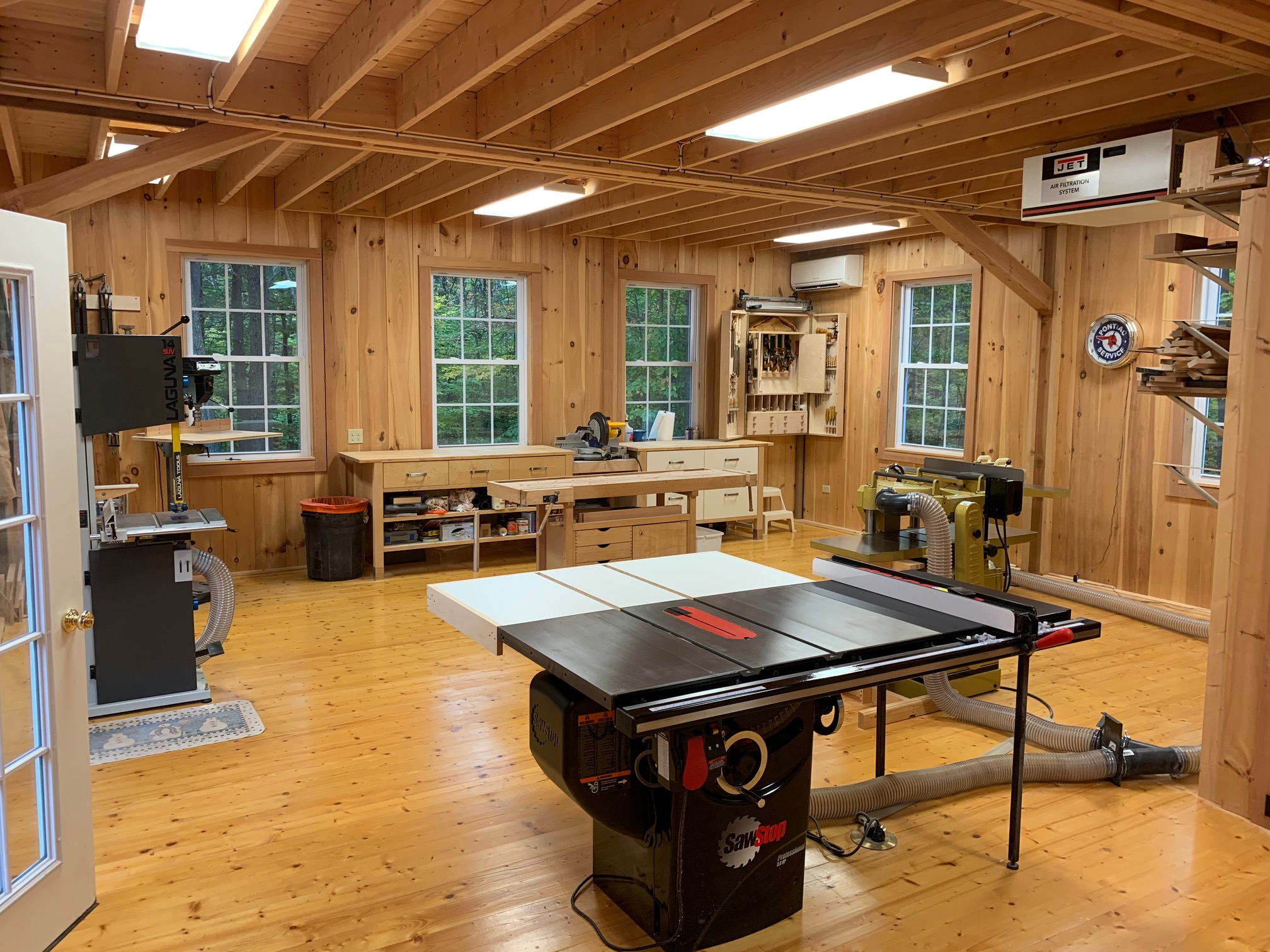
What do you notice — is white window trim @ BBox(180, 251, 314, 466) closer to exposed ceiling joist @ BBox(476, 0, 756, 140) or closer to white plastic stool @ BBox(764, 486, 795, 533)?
exposed ceiling joist @ BBox(476, 0, 756, 140)

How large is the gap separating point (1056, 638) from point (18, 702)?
9.06ft

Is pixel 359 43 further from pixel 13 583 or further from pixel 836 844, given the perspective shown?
pixel 836 844

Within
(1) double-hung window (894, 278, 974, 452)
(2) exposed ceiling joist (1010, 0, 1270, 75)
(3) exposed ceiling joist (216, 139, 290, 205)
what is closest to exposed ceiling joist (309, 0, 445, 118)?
(3) exposed ceiling joist (216, 139, 290, 205)

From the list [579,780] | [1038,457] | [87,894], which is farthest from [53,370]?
[1038,457]

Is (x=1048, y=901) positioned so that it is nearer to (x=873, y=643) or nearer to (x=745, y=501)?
(x=873, y=643)

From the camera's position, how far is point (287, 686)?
4605 millimetres

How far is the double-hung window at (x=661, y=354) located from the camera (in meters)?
8.59

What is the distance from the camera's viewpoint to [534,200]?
20.3 ft

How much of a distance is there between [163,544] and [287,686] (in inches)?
35.7

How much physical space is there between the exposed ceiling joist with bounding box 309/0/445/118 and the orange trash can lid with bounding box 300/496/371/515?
323 centimetres

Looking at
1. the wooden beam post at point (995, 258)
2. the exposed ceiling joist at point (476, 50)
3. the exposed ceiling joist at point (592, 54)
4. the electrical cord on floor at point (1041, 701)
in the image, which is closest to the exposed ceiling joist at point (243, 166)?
the exposed ceiling joist at point (476, 50)

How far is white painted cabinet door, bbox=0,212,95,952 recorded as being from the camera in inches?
90.0

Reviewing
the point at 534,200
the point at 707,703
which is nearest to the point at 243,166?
the point at 534,200

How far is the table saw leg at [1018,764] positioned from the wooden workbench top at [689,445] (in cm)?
516
